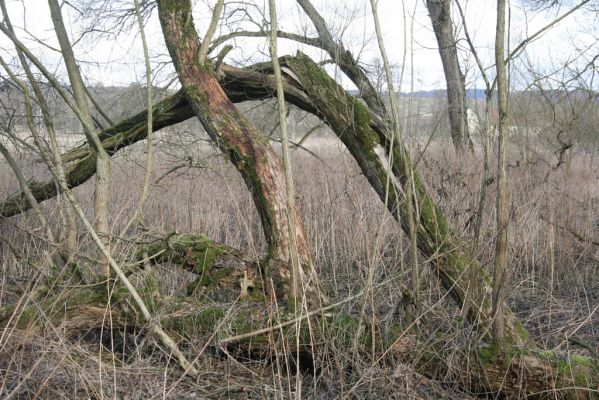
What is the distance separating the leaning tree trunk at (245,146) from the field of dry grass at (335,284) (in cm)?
19

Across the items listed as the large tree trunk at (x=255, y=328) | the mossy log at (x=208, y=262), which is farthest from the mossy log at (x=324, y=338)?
the mossy log at (x=208, y=262)

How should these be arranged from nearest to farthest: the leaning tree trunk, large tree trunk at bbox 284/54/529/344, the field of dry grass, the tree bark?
the tree bark → the field of dry grass → large tree trunk at bbox 284/54/529/344 → the leaning tree trunk

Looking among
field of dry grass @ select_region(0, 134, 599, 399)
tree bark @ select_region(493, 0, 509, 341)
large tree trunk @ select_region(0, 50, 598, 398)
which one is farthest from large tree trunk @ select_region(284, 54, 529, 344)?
tree bark @ select_region(493, 0, 509, 341)

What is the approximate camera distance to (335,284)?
3365 mm

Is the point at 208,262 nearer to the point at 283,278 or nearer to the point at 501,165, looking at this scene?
the point at 283,278

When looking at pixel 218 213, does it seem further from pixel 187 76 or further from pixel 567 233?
pixel 567 233

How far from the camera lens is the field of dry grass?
8.00 feet

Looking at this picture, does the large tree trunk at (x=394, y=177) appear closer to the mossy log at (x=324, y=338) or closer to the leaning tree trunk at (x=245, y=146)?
the mossy log at (x=324, y=338)

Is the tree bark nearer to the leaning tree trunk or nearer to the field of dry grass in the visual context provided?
the field of dry grass

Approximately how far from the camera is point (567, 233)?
4.78 meters

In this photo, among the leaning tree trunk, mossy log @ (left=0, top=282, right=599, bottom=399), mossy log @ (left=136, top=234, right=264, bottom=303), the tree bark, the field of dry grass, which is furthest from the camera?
mossy log @ (left=136, top=234, right=264, bottom=303)

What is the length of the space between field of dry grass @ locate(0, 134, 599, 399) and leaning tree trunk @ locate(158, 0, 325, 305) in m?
0.19

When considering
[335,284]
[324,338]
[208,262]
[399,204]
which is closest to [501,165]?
[399,204]

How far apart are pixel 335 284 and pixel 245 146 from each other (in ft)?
3.15
